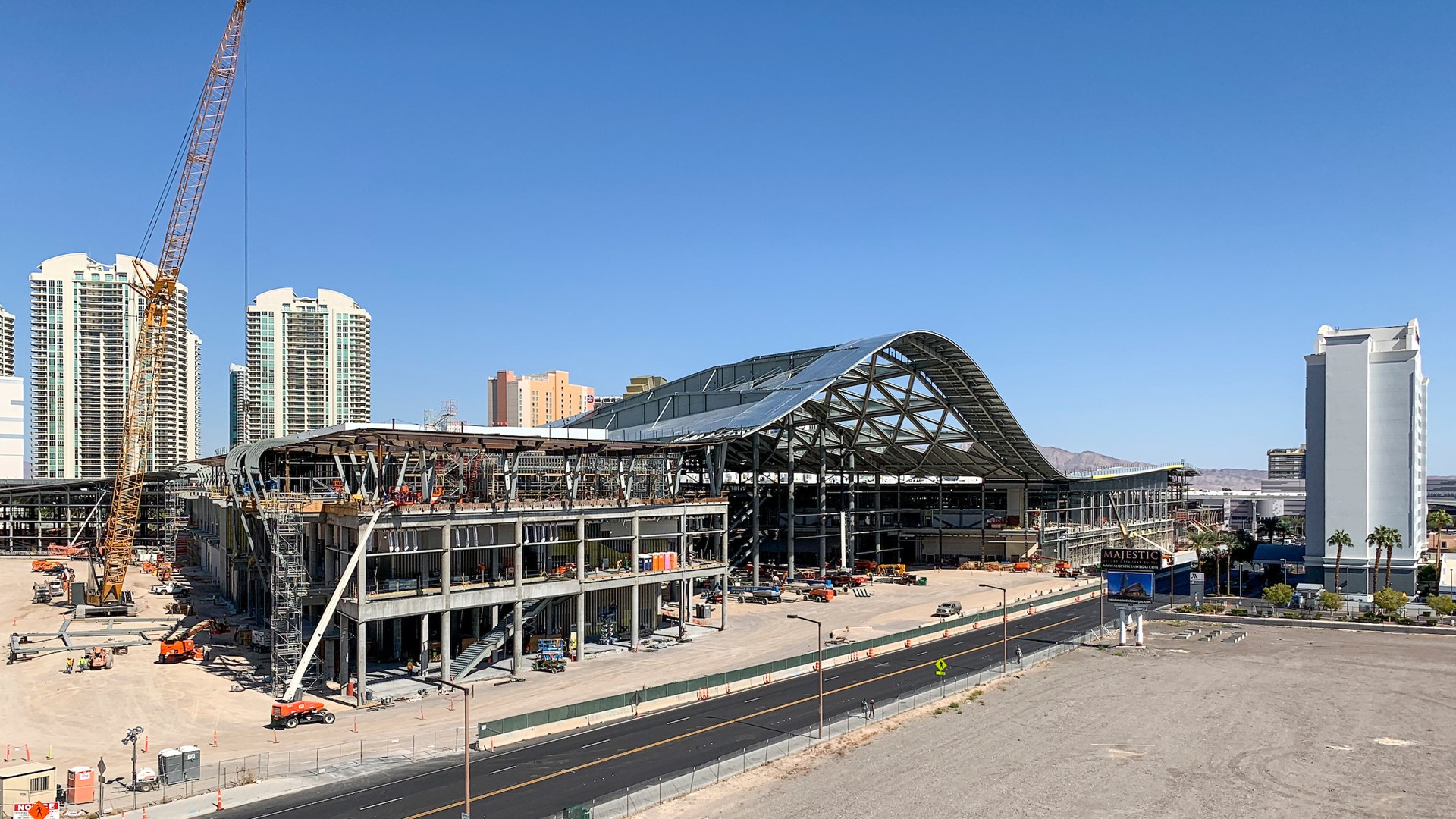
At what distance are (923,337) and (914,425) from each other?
22329 mm

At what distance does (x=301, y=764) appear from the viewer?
4775cm

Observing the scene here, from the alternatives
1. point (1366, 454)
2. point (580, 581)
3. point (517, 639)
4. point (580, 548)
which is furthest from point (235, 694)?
point (1366, 454)

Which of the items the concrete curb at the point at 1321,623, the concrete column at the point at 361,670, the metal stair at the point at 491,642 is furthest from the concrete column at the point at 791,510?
the concrete column at the point at 361,670

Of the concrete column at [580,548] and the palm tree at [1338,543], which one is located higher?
the concrete column at [580,548]

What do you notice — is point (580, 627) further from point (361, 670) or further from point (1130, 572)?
point (1130, 572)

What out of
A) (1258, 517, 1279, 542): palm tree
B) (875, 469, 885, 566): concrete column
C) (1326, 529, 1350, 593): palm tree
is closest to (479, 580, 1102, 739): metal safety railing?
(1326, 529, 1350, 593): palm tree

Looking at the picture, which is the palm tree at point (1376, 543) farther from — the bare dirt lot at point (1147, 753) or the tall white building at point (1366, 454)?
the bare dirt lot at point (1147, 753)

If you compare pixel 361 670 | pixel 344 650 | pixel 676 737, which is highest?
pixel 344 650

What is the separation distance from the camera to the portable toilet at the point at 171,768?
4400cm

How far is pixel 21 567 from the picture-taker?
137875 mm

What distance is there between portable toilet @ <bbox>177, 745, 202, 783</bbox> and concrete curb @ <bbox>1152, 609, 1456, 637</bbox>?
295 feet

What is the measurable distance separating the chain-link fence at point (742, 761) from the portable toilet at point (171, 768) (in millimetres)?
17627

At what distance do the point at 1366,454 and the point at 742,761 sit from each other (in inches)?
3881

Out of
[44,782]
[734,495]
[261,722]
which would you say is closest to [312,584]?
[261,722]
